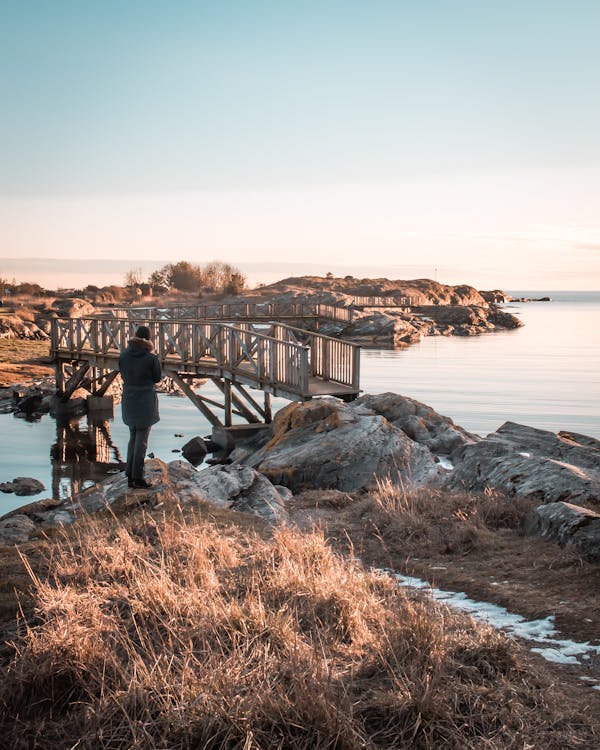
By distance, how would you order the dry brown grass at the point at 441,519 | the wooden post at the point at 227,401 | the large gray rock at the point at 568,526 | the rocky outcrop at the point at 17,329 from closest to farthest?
the large gray rock at the point at 568,526, the dry brown grass at the point at 441,519, the wooden post at the point at 227,401, the rocky outcrop at the point at 17,329

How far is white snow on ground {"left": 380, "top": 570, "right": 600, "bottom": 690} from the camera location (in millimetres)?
4297

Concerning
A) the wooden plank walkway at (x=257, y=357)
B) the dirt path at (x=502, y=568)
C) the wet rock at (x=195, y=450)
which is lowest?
the wet rock at (x=195, y=450)

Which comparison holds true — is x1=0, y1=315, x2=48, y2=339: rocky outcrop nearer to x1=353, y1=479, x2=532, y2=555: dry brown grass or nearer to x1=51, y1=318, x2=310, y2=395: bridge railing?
x1=51, y1=318, x2=310, y2=395: bridge railing

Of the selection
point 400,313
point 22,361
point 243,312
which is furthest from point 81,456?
point 400,313

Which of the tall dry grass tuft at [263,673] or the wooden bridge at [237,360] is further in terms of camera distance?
the wooden bridge at [237,360]

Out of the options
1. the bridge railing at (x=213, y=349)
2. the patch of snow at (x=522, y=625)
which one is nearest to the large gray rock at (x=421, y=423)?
the bridge railing at (x=213, y=349)

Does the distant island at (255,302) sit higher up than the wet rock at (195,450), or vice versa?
the distant island at (255,302)

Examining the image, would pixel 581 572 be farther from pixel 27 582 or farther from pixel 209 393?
pixel 209 393

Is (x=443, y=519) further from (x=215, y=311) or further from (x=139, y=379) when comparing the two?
(x=215, y=311)

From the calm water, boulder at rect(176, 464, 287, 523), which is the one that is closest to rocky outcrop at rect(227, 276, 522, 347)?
the calm water

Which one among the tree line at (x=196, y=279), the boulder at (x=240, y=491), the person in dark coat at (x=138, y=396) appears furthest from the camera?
the tree line at (x=196, y=279)

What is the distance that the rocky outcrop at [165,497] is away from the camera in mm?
8039

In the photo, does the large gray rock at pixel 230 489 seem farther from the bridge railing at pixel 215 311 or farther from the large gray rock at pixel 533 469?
the bridge railing at pixel 215 311

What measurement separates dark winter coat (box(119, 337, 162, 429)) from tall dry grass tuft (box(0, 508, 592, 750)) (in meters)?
3.70
